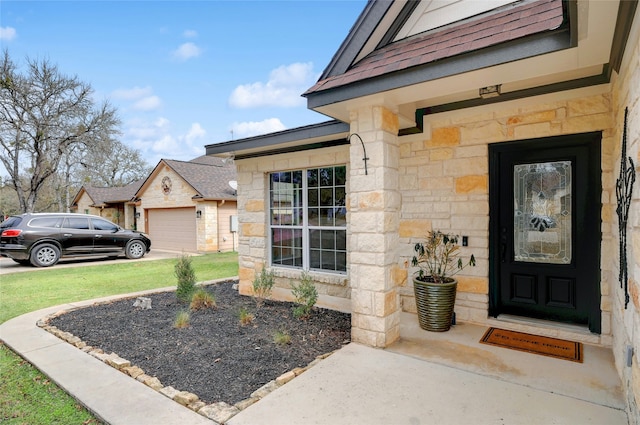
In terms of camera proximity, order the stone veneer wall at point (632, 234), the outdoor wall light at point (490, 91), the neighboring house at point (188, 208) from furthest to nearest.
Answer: the neighboring house at point (188, 208), the outdoor wall light at point (490, 91), the stone veneer wall at point (632, 234)

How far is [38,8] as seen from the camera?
374 inches

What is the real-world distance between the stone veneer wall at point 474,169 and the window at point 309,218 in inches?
38.9

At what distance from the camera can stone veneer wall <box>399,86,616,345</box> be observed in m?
3.45

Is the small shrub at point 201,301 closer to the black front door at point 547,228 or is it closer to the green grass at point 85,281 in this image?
the green grass at point 85,281

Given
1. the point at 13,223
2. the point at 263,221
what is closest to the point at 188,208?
the point at 13,223

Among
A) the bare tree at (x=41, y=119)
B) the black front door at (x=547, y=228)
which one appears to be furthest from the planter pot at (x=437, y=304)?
the bare tree at (x=41, y=119)

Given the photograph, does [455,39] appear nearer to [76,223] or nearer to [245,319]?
[245,319]

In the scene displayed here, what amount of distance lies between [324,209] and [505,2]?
3.42m

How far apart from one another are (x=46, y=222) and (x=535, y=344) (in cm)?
1286

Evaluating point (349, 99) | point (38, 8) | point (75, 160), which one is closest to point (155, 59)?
point (38, 8)

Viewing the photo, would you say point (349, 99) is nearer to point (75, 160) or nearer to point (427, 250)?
point (427, 250)

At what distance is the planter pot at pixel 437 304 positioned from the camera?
398 cm

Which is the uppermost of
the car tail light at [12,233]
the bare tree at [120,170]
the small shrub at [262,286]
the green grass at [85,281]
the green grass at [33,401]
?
the bare tree at [120,170]

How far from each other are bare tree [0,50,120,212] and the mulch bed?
16297mm
